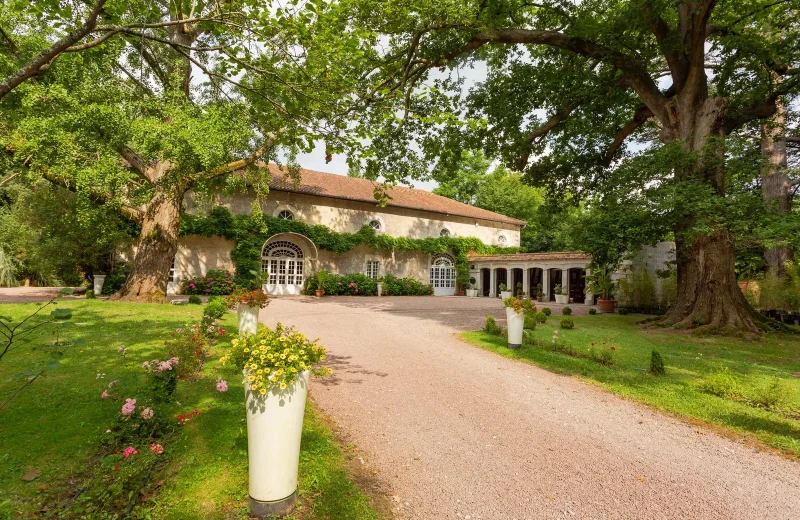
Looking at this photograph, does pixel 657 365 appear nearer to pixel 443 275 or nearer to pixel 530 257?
pixel 530 257

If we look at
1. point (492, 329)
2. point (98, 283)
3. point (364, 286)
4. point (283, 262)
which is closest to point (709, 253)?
point (492, 329)

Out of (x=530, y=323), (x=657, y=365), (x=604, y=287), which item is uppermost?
(x=604, y=287)

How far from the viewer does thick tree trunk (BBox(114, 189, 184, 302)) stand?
1341 cm

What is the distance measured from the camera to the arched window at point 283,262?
72.7 ft

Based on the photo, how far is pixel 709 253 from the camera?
1109 cm

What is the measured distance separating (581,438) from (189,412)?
4118 mm

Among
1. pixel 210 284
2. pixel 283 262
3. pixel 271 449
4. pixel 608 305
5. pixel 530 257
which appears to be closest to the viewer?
pixel 271 449

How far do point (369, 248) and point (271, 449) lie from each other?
74.3 feet

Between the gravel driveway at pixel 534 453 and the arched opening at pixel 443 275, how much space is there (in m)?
21.3

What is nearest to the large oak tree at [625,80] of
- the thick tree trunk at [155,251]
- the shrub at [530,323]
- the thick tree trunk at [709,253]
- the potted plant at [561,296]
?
the thick tree trunk at [709,253]

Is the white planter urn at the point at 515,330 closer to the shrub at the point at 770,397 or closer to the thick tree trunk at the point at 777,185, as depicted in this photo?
the shrub at the point at 770,397

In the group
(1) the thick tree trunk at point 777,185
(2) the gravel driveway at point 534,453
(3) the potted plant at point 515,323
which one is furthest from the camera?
(1) the thick tree trunk at point 777,185

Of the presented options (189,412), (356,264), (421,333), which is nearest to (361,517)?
(189,412)

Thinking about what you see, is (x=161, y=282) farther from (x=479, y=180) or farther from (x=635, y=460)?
(x=479, y=180)
